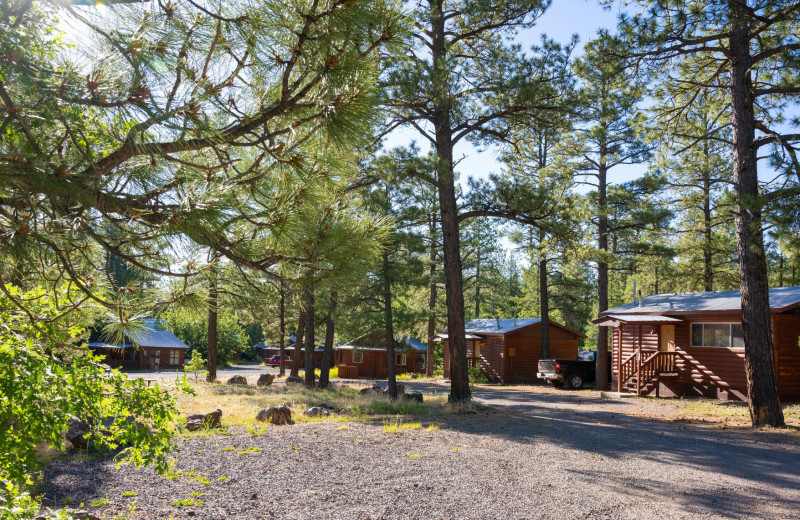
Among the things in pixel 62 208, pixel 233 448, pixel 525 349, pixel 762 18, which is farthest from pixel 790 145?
pixel 525 349

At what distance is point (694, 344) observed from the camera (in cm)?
1778

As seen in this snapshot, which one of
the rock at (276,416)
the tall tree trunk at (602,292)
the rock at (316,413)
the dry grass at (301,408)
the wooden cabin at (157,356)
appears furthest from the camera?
the wooden cabin at (157,356)

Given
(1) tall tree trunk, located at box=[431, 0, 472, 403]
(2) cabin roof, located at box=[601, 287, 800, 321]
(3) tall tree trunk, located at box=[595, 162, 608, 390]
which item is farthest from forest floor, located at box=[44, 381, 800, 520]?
(3) tall tree trunk, located at box=[595, 162, 608, 390]

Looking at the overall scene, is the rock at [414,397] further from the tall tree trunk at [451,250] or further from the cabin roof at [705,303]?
the cabin roof at [705,303]

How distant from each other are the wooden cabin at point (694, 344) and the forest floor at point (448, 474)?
6.26 m

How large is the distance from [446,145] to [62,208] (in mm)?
11796

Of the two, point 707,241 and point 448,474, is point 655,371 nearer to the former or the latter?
point 707,241

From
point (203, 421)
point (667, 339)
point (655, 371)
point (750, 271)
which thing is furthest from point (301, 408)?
A: point (667, 339)

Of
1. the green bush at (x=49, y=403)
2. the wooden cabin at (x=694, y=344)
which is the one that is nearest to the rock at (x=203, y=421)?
the green bush at (x=49, y=403)

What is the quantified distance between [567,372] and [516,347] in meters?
5.21

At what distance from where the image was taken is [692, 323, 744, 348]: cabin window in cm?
1630

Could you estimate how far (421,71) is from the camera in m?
10.9

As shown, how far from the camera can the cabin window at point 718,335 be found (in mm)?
16297

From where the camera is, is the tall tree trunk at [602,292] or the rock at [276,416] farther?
the tall tree trunk at [602,292]
